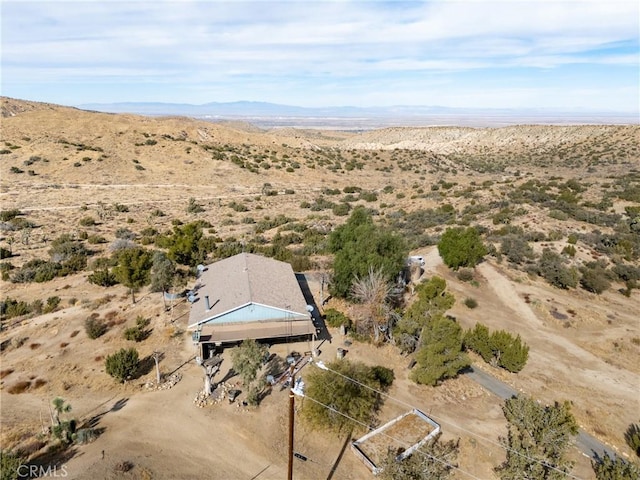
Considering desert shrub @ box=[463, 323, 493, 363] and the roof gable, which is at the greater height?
the roof gable

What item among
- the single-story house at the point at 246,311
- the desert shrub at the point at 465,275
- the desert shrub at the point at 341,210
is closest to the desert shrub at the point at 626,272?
the desert shrub at the point at 465,275

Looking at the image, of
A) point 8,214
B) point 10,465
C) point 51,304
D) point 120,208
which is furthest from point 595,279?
point 8,214

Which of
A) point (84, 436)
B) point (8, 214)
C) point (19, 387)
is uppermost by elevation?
point (8, 214)

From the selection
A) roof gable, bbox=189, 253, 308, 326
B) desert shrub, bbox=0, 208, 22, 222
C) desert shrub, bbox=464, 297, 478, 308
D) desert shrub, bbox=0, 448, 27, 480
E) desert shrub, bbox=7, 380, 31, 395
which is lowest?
desert shrub, bbox=464, 297, 478, 308

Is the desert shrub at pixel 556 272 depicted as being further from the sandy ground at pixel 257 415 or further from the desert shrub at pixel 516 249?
the sandy ground at pixel 257 415

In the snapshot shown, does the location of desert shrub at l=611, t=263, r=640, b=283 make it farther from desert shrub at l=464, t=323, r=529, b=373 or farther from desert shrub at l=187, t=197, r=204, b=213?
desert shrub at l=187, t=197, r=204, b=213

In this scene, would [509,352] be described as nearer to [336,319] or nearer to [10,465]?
[336,319]

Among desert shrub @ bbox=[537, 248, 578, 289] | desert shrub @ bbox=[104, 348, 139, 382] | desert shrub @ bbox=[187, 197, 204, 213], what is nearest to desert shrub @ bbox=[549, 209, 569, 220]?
desert shrub @ bbox=[537, 248, 578, 289]
